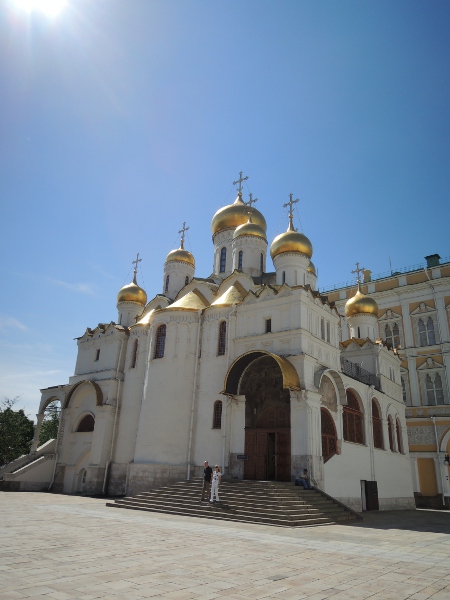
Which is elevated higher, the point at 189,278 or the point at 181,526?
Result: the point at 189,278

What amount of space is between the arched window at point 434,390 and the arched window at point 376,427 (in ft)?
21.9

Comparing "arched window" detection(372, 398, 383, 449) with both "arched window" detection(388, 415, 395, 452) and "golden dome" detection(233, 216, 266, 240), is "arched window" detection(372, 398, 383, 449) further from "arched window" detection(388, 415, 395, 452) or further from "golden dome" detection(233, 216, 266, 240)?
"golden dome" detection(233, 216, 266, 240)

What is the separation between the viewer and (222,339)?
19844 millimetres

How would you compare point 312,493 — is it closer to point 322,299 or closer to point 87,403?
point 322,299

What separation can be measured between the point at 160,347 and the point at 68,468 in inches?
357

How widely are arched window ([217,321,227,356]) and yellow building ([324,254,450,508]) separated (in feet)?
35.6

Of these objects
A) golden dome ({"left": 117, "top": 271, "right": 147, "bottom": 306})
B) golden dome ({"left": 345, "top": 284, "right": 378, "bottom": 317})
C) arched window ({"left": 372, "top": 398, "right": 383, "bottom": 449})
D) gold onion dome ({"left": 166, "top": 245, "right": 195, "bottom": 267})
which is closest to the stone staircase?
arched window ({"left": 372, "top": 398, "right": 383, "bottom": 449})

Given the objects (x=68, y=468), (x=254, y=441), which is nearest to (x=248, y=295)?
(x=254, y=441)

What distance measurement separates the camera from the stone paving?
17.3 ft

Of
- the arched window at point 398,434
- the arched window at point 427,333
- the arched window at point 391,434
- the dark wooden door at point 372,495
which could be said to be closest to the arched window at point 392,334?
the arched window at point 427,333

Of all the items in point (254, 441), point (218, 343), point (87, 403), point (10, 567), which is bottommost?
point (10, 567)

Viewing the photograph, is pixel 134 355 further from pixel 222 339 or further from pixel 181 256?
pixel 181 256

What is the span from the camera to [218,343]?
1983cm

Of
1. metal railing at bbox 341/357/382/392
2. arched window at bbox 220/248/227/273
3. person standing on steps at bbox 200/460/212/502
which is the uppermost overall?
arched window at bbox 220/248/227/273
